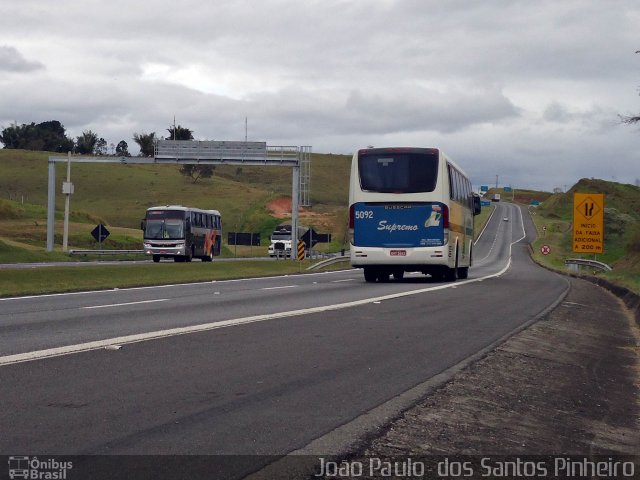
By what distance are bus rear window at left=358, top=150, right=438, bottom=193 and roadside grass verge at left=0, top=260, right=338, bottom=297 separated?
278 inches

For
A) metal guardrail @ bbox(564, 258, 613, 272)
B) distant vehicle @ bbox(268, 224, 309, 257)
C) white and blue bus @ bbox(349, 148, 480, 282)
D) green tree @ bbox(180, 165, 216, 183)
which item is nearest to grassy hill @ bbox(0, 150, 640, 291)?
green tree @ bbox(180, 165, 216, 183)

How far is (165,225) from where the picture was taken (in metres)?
54.2

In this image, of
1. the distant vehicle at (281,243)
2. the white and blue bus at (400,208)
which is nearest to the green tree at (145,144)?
the distant vehicle at (281,243)

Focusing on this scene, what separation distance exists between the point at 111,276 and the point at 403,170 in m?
9.34

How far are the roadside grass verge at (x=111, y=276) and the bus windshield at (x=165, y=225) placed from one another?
14073mm

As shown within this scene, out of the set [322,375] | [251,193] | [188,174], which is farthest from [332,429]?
[188,174]

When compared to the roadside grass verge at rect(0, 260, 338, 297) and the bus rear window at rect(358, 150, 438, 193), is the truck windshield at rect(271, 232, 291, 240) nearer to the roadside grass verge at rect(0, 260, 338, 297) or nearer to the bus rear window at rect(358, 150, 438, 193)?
the roadside grass verge at rect(0, 260, 338, 297)

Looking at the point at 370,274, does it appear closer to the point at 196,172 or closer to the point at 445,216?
the point at 445,216

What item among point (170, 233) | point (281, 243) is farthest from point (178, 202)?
point (170, 233)

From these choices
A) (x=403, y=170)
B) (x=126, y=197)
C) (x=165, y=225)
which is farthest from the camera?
(x=126, y=197)

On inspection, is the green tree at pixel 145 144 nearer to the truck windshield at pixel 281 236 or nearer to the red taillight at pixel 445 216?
the truck windshield at pixel 281 236

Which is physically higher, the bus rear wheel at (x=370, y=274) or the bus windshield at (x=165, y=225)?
the bus windshield at (x=165, y=225)

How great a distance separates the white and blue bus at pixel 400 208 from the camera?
1153 inches

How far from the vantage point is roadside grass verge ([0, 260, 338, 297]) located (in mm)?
25141
